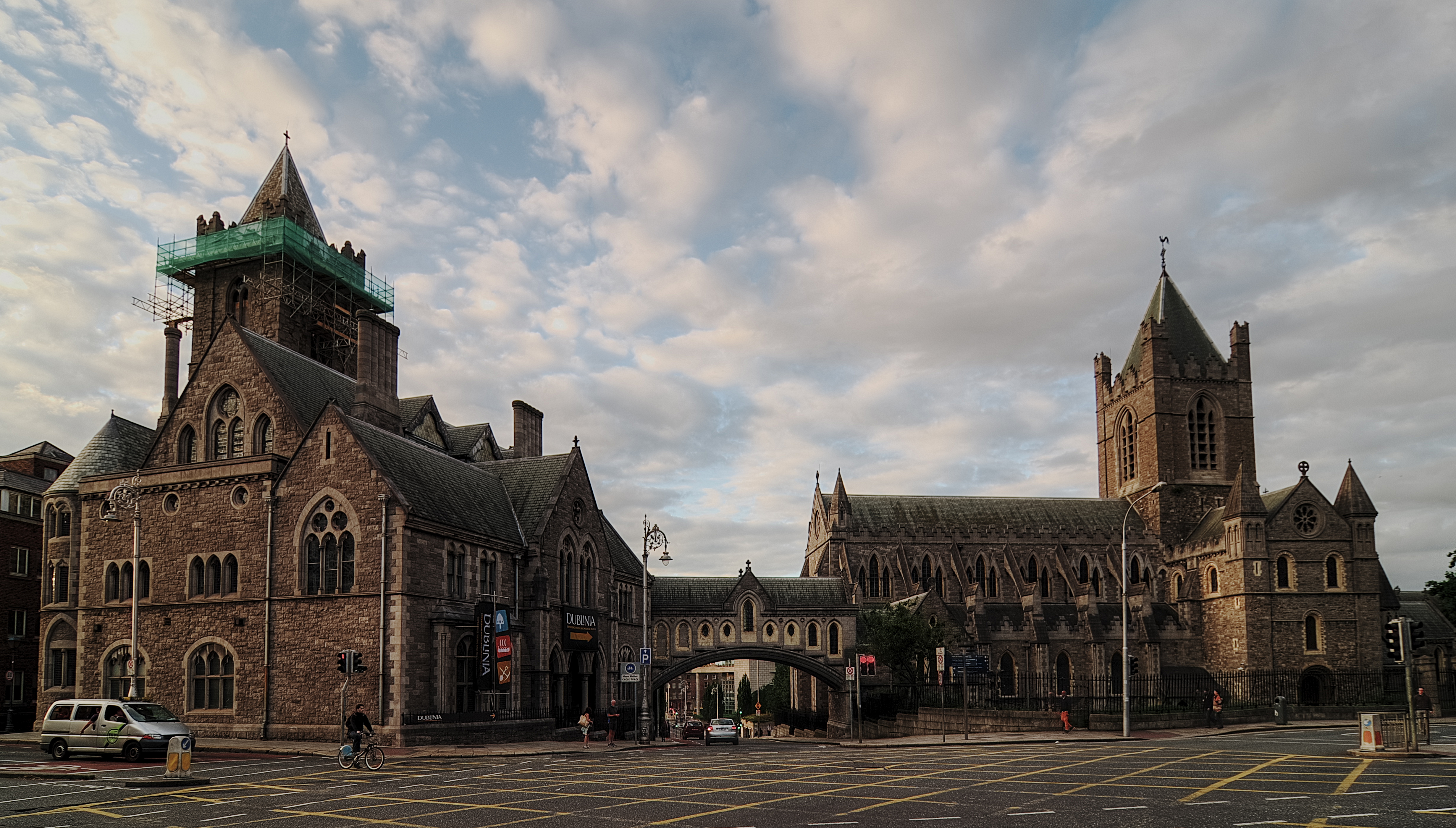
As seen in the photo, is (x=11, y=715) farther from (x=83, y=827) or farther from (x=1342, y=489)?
(x=1342, y=489)

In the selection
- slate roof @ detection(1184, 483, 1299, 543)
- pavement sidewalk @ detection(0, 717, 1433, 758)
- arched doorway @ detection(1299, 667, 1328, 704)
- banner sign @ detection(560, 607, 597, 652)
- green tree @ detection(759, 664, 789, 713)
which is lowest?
green tree @ detection(759, 664, 789, 713)

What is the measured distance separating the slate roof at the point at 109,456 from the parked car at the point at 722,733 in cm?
2671

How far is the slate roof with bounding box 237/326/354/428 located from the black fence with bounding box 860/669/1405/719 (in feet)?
103

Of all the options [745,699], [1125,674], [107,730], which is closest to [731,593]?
[1125,674]

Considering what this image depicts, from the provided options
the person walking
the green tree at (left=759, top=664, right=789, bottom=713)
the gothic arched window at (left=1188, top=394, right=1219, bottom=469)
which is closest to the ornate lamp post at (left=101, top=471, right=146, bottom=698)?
the person walking

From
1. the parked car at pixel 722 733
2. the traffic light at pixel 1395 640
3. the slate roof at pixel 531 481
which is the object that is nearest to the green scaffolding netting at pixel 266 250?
the slate roof at pixel 531 481

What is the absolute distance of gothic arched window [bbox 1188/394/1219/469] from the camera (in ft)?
282

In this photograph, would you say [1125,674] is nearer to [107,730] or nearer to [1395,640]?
[1395,640]

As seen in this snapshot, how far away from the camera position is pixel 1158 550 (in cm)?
8300

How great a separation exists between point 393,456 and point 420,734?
416 inches

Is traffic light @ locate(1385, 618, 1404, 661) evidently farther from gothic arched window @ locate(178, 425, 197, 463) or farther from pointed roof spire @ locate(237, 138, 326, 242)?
pointed roof spire @ locate(237, 138, 326, 242)

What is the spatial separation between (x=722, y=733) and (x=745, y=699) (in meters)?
69.5

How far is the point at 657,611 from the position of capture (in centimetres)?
6506

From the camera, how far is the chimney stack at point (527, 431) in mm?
56750
